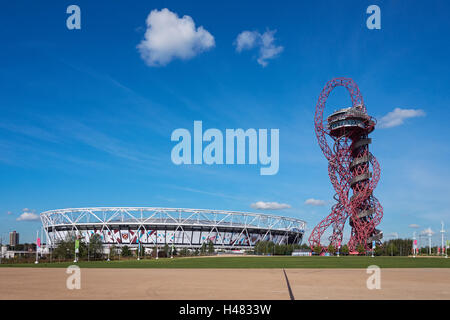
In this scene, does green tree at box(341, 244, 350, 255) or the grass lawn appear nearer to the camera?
the grass lawn

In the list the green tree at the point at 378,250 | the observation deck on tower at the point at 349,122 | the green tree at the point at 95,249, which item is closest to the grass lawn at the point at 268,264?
the green tree at the point at 95,249

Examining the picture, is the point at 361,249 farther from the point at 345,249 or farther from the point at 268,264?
the point at 268,264

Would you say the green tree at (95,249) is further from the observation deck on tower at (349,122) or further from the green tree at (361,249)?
the observation deck on tower at (349,122)

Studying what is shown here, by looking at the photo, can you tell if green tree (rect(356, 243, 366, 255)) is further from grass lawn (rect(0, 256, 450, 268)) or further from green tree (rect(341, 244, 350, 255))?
grass lawn (rect(0, 256, 450, 268))

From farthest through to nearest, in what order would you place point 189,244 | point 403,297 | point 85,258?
point 189,244 < point 85,258 < point 403,297

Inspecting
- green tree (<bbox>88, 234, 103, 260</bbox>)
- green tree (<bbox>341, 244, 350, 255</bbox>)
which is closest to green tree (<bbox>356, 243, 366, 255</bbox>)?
green tree (<bbox>341, 244, 350, 255</bbox>)

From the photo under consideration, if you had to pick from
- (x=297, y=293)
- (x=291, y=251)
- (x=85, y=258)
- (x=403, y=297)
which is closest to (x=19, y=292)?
(x=297, y=293)

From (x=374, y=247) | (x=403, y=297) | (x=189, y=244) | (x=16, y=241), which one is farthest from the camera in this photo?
(x=16, y=241)

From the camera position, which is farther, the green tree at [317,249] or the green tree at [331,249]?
the green tree at [317,249]

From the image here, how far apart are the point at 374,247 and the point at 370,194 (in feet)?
39.4

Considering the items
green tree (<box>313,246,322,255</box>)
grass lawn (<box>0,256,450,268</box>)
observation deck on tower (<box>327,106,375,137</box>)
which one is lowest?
green tree (<box>313,246,322,255</box>)

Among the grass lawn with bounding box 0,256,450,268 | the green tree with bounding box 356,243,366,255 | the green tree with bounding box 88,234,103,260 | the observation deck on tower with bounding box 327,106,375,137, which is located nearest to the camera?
the grass lawn with bounding box 0,256,450,268
